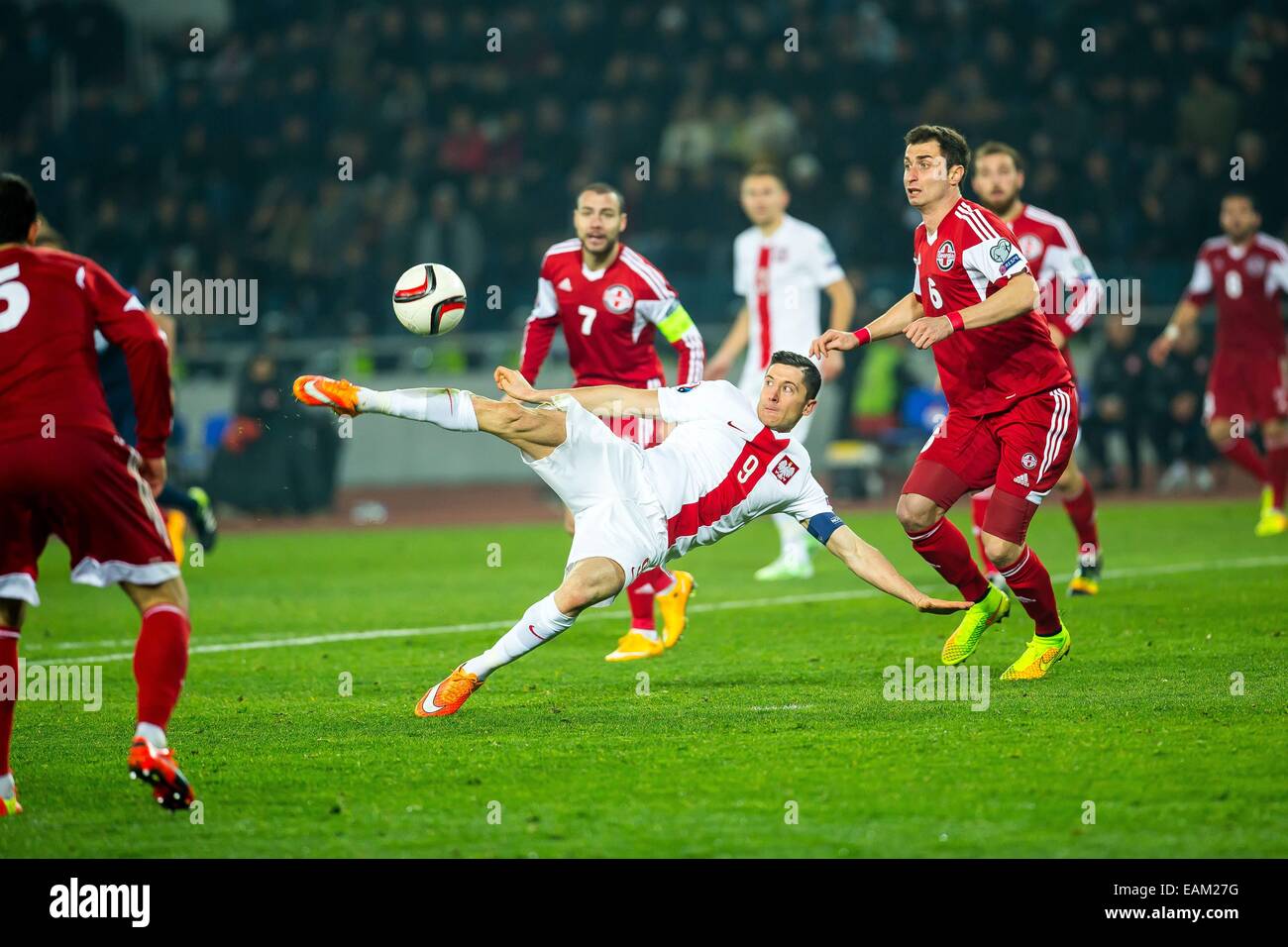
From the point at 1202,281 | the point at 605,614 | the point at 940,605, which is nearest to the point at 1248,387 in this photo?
the point at 1202,281

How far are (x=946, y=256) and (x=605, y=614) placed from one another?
13.9 ft

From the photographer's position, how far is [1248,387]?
14852 mm

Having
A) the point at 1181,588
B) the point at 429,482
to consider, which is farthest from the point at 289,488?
the point at 1181,588

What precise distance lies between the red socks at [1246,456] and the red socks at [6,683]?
36.5ft

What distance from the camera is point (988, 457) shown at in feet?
27.0

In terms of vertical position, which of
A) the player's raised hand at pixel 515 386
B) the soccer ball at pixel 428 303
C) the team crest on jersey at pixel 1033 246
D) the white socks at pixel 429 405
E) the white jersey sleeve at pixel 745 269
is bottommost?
the white socks at pixel 429 405

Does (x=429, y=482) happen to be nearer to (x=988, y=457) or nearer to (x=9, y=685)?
(x=988, y=457)

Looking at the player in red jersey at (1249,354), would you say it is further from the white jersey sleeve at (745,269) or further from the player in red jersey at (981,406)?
the player in red jersey at (981,406)

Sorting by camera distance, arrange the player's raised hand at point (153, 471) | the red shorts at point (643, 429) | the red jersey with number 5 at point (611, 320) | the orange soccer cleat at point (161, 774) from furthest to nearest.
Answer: the red jersey with number 5 at point (611, 320) < the red shorts at point (643, 429) < the player's raised hand at point (153, 471) < the orange soccer cleat at point (161, 774)

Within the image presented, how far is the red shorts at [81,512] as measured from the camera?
5.68 m

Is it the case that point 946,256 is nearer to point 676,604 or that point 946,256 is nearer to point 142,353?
point 676,604

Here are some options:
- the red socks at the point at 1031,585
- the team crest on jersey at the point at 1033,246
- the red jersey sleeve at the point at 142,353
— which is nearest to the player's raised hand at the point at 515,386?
the red jersey sleeve at the point at 142,353

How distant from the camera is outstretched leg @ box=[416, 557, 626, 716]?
7.26 m
